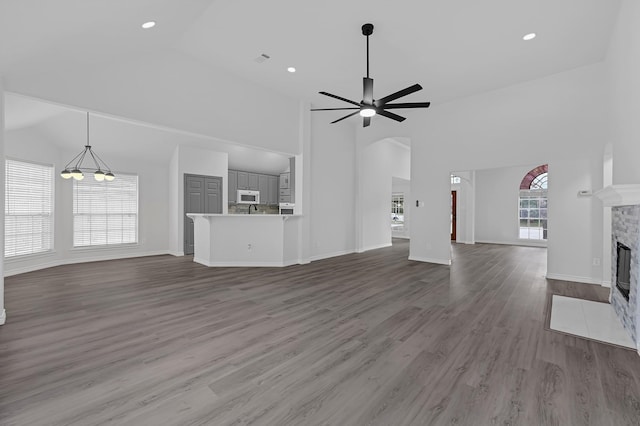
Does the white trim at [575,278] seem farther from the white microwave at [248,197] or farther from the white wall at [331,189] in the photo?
the white microwave at [248,197]

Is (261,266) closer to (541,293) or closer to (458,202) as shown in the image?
(541,293)

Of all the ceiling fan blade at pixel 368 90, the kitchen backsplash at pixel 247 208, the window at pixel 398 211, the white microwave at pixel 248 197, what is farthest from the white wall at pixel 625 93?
the kitchen backsplash at pixel 247 208

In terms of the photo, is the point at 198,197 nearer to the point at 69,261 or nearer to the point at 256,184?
the point at 256,184

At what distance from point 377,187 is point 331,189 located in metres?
2.08

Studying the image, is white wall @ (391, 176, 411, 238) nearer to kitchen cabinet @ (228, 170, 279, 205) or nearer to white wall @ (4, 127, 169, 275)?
kitchen cabinet @ (228, 170, 279, 205)

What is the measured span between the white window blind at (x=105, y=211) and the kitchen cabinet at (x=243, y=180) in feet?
8.80

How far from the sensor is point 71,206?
6.33m

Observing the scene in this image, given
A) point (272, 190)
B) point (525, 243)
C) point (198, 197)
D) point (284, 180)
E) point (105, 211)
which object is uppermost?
point (284, 180)

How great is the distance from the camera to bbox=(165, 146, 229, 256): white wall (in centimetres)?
728

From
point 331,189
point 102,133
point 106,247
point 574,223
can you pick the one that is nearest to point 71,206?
point 106,247

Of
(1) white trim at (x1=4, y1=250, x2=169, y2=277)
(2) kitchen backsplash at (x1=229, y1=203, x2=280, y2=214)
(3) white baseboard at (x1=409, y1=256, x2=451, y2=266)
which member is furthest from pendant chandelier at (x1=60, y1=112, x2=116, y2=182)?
(3) white baseboard at (x1=409, y1=256, x2=451, y2=266)

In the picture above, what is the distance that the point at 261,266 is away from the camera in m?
5.83

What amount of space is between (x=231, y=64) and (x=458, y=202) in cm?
874

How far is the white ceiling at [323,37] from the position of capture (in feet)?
8.76
